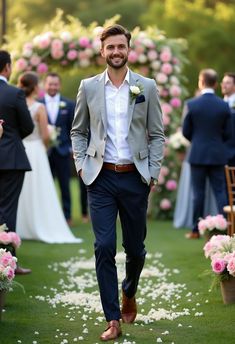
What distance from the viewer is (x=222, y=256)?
7199 millimetres

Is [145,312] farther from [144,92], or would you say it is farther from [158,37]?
[158,37]

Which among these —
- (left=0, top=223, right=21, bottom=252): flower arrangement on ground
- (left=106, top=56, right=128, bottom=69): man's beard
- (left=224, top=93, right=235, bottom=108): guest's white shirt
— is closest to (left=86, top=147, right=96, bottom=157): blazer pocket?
(left=106, top=56, right=128, bottom=69): man's beard

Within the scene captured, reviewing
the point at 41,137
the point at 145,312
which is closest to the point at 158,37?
the point at 41,137

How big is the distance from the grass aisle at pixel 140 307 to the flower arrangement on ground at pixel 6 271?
1.09 ft

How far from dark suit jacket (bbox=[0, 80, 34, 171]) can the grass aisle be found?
3.88 ft

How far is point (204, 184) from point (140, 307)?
4940 millimetres

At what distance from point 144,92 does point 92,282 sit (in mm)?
2903

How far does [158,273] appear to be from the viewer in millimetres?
9250

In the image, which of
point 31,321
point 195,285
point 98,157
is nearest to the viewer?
point 98,157

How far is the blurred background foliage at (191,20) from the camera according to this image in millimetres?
40719

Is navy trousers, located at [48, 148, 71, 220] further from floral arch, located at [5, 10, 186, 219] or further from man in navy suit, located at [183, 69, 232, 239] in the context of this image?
man in navy suit, located at [183, 69, 232, 239]

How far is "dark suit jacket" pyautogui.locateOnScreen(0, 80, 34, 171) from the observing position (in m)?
8.63

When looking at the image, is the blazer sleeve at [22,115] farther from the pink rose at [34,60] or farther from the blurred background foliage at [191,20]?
the blurred background foliage at [191,20]

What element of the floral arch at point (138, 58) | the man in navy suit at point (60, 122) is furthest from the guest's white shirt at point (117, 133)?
the floral arch at point (138, 58)
